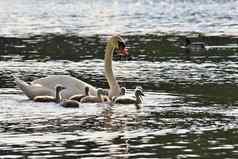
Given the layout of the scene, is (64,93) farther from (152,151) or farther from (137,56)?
(137,56)

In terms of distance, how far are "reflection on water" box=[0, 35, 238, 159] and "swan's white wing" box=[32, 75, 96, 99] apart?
87 cm

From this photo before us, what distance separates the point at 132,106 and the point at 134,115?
201 cm

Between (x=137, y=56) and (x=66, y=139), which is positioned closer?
(x=66, y=139)

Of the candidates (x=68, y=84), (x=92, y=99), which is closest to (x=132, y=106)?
(x=92, y=99)

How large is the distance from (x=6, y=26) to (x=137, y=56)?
1312 inches

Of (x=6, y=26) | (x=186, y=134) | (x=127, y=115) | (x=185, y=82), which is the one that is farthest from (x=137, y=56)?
(x=6, y=26)

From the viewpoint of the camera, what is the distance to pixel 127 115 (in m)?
26.1

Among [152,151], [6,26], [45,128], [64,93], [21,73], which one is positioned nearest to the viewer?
[152,151]

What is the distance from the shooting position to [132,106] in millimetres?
28000

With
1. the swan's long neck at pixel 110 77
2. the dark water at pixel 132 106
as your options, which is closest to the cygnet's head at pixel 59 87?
the dark water at pixel 132 106

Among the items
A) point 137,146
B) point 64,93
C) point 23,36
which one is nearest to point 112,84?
point 64,93

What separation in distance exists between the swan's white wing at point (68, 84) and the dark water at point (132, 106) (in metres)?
0.85

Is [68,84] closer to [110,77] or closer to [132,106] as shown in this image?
[110,77]

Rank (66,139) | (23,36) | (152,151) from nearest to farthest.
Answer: (152,151), (66,139), (23,36)
